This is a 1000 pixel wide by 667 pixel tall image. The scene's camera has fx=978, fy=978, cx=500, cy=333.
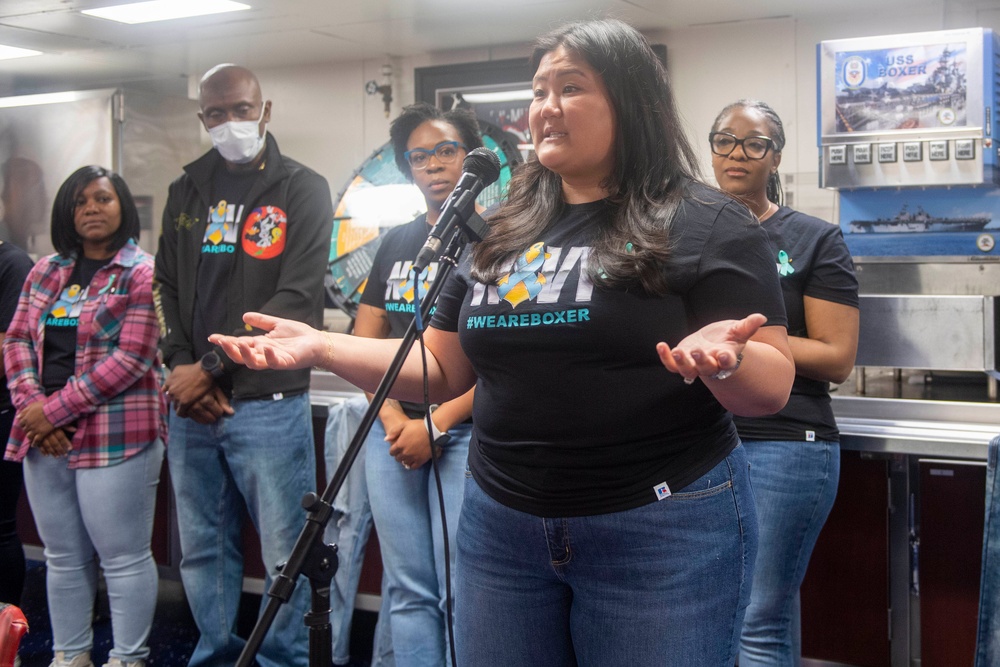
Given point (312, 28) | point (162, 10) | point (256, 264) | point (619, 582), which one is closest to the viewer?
point (619, 582)

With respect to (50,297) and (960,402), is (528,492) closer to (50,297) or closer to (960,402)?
(960,402)

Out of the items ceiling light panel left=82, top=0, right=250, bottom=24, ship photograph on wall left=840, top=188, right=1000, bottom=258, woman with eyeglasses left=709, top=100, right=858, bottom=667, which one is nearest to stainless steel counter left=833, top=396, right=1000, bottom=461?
woman with eyeglasses left=709, top=100, right=858, bottom=667

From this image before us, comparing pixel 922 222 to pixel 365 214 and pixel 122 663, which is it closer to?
pixel 365 214

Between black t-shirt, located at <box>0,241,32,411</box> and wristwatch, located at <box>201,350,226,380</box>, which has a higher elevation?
black t-shirt, located at <box>0,241,32,411</box>

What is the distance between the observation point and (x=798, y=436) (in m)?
2.22

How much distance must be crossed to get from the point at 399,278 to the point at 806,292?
40.8 inches

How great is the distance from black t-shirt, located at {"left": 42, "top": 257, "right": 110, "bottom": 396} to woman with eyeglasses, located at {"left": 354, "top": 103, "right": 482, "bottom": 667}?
A: 1.03 m

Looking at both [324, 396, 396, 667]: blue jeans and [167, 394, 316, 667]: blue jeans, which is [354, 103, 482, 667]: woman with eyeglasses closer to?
[167, 394, 316, 667]: blue jeans

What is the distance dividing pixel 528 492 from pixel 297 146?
466cm

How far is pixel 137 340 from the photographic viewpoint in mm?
2988

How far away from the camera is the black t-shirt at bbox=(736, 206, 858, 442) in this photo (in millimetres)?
2227

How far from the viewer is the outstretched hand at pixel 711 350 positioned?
1.17 metres

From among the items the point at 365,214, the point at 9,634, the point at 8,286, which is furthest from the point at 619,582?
the point at 365,214

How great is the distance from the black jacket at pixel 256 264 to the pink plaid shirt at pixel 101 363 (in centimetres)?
13
